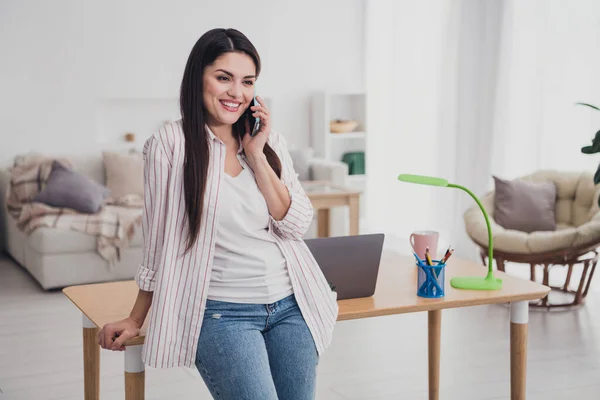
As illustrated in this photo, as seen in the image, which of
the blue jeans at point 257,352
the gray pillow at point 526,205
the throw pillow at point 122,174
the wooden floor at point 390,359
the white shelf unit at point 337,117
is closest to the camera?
the blue jeans at point 257,352

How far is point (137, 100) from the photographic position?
257 inches

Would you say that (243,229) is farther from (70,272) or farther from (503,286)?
(70,272)

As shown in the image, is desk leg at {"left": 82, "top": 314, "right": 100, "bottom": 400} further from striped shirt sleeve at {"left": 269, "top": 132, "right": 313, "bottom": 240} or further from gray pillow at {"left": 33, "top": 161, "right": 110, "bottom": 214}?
gray pillow at {"left": 33, "top": 161, "right": 110, "bottom": 214}

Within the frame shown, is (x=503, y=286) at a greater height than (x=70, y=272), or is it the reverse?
(x=503, y=286)

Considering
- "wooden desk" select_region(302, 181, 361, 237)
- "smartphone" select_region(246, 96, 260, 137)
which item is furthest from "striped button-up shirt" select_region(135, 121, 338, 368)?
"wooden desk" select_region(302, 181, 361, 237)

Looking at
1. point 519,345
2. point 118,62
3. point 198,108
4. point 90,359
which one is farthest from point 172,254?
point 118,62

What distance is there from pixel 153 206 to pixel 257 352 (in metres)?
0.41

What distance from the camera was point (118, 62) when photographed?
643 centimetres

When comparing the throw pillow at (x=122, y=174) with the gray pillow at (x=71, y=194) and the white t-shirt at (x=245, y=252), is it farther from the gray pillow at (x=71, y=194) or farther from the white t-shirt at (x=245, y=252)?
the white t-shirt at (x=245, y=252)

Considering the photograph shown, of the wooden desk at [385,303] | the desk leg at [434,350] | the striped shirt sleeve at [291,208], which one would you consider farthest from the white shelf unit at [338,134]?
the striped shirt sleeve at [291,208]

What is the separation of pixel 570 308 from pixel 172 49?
3.66 metres

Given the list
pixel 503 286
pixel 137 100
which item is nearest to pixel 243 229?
pixel 503 286

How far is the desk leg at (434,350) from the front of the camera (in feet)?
9.68

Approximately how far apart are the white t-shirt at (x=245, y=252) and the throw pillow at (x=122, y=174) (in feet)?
12.9
